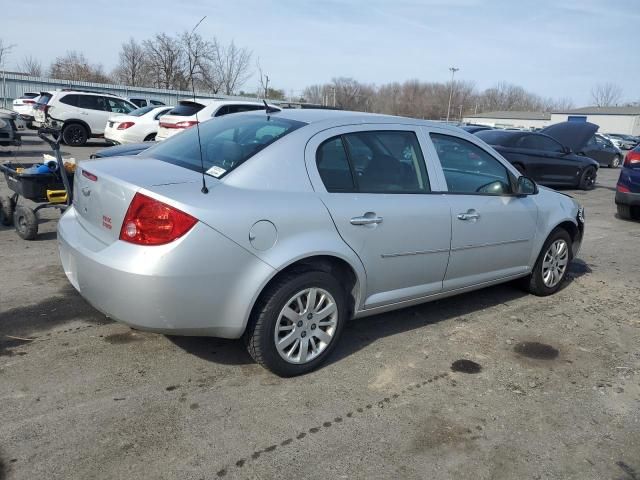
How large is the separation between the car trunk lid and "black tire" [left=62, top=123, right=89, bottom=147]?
49.7 ft

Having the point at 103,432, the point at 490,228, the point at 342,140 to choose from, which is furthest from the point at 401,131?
the point at 103,432

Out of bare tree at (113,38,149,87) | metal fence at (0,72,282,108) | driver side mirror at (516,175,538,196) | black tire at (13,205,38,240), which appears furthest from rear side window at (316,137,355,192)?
bare tree at (113,38,149,87)

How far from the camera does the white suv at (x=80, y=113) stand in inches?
661

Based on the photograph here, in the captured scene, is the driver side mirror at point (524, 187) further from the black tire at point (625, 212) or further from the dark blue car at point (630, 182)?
the black tire at point (625, 212)

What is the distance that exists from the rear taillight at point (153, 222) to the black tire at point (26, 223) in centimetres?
350

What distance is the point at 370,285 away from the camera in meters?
3.54

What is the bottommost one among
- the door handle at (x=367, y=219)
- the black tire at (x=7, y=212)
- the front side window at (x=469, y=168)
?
the black tire at (x=7, y=212)

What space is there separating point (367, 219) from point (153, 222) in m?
1.31

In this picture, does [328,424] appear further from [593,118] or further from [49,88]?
[593,118]

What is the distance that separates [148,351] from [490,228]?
271cm

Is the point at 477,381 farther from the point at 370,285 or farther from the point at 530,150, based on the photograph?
the point at 530,150

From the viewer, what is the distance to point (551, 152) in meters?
13.0

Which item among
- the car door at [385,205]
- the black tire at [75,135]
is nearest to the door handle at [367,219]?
the car door at [385,205]

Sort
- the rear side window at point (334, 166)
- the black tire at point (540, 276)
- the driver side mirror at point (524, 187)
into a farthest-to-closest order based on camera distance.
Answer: the black tire at point (540, 276)
the driver side mirror at point (524, 187)
the rear side window at point (334, 166)
